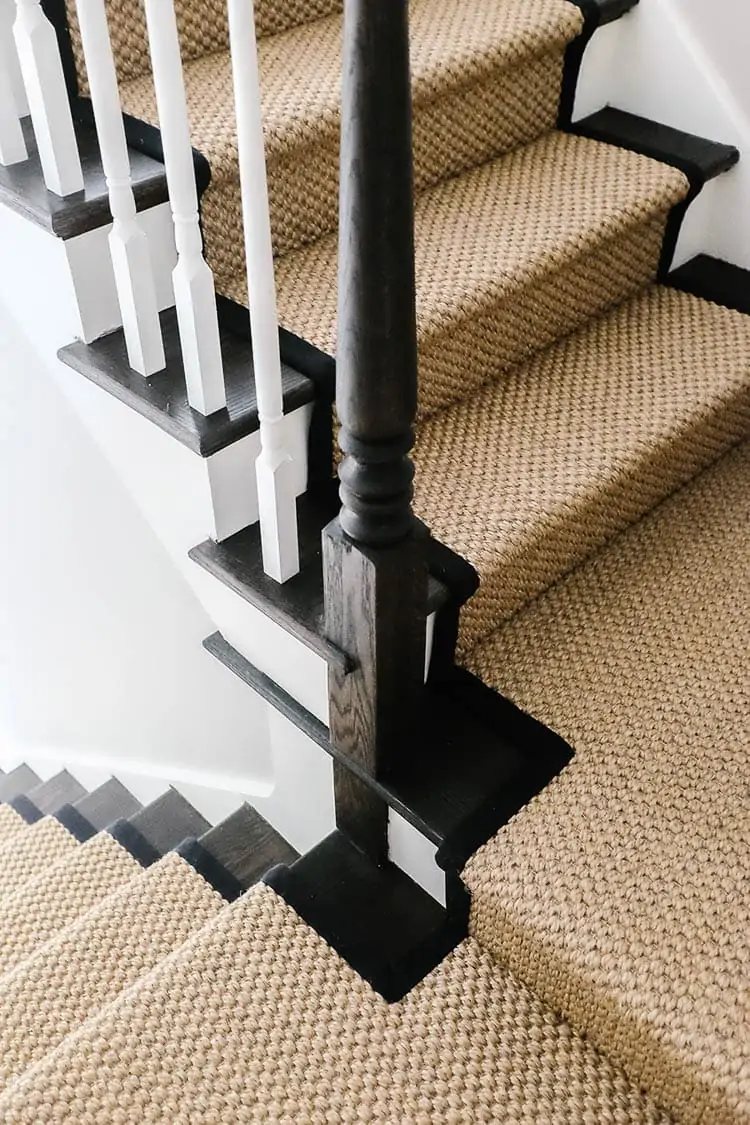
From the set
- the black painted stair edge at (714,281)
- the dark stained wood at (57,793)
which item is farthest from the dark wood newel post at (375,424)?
the dark stained wood at (57,793)

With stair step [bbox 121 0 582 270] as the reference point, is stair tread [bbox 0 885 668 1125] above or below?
below

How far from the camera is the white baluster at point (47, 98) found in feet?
3.24

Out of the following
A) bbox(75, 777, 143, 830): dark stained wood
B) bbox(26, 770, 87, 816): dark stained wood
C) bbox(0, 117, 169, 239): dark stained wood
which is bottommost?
bbox(26, 770, 87, 816): dark stained wood

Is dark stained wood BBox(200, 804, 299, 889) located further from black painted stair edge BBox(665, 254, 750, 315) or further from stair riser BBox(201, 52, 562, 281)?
black painted stair edge BBox(665, 254, 750, 315)

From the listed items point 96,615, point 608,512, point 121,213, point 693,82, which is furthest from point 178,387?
point 693,82

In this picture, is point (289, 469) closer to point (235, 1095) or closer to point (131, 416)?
point (131, 416)

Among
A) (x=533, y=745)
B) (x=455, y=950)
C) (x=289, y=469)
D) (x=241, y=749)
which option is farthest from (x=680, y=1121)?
(x=241, y=749)

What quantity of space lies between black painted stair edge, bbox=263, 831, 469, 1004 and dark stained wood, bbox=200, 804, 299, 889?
29 centimetres

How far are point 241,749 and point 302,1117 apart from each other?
0.78 meters

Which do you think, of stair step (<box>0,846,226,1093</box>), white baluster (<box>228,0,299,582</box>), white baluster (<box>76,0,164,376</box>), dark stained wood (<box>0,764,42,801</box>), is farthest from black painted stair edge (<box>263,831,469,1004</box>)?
dark stained wood (<box>0,764,42,801</box>)

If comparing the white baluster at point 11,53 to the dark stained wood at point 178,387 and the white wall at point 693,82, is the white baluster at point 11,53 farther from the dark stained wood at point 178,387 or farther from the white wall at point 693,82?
the white wall at point 693,82

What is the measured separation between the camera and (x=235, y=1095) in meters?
1.00

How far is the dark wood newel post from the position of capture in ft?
2.22

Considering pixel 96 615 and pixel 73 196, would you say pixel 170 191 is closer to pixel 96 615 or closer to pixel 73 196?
pixel 73 196
